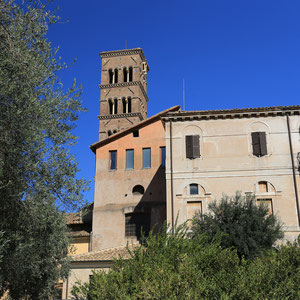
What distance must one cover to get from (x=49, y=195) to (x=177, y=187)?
1369 cm

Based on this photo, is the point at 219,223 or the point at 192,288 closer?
the point at 192,288

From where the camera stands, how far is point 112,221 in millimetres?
28344

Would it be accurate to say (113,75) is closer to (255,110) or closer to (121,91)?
(121,91)

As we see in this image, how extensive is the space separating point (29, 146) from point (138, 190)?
18999 mm

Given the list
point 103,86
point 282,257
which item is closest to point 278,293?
point 282,257

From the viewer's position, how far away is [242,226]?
20.1 metres

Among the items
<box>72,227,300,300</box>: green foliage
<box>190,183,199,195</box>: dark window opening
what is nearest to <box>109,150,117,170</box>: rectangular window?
<box>190,183,199,195</box>: dark window opening

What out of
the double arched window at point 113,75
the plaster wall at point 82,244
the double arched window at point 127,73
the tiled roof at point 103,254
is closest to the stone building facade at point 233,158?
the tiled roof at point 103,254

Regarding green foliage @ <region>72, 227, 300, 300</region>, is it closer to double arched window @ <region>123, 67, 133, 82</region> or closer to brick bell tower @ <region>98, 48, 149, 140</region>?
brick bell tower @ <region>98, 48, 149, 140</region>

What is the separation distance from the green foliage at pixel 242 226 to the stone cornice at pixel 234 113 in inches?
229

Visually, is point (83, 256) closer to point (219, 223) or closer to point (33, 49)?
point (219, 223)

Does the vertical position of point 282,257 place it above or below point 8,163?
below

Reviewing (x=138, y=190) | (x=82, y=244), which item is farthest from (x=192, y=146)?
(x=82, y=244)

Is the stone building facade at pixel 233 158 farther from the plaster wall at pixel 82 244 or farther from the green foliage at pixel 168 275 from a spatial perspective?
the green foliage at pixel 168 275
